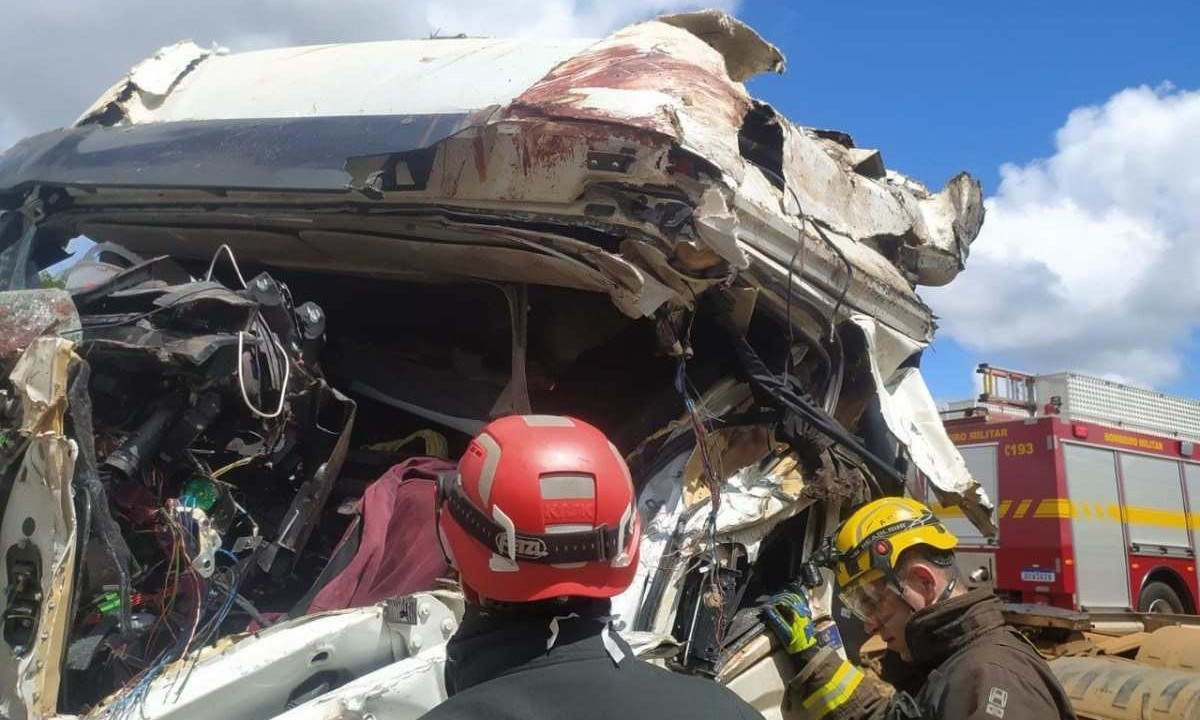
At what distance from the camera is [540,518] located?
1.39m

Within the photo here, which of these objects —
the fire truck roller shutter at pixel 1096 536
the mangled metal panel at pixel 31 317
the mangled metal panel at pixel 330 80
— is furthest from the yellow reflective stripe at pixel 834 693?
the fire truck roller shutter at pixel 1096 536

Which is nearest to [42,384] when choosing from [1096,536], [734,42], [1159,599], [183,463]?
[183,463]

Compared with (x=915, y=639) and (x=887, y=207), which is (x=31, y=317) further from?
(x=887, y=207)

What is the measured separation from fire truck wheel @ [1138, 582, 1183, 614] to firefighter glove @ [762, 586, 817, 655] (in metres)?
8.46

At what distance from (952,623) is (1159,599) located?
31.2ft

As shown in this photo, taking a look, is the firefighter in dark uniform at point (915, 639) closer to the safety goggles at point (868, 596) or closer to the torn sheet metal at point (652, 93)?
the safety goggles at point (868, 596)

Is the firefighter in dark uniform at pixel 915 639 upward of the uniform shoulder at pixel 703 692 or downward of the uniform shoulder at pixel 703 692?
downward

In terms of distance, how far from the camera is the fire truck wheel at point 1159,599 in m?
10.1

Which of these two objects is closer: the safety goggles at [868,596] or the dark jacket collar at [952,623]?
the dark jacket collar at [952,623]

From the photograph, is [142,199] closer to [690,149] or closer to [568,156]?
[568,156]

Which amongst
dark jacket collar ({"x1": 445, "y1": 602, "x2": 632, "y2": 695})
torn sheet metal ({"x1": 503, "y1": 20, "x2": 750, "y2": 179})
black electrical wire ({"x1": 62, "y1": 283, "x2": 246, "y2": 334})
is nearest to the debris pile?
black electrical wire ({"x1": 62, "y1": 283, "x2": 246, "y2": 334})

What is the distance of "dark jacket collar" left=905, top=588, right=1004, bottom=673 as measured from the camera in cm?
238

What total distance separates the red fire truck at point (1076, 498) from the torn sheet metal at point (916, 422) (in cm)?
582

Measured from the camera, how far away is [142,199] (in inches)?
130
